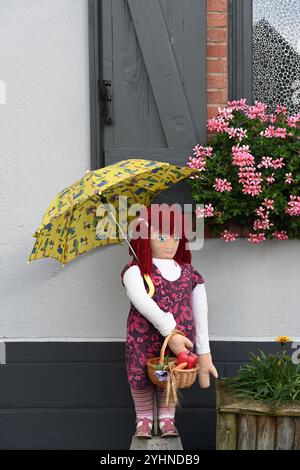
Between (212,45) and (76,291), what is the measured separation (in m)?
1.82

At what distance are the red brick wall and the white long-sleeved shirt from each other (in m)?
1.19

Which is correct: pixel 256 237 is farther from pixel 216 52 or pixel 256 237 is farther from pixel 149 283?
pixel 216 52

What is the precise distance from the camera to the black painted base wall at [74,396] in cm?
457

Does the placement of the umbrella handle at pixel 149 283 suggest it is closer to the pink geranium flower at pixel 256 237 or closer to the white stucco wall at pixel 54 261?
the white stucco wall at pixel 54 261

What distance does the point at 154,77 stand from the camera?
452 centimetres

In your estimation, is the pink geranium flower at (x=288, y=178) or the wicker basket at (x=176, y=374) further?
the pink geranium flower at (x=288, y=178)

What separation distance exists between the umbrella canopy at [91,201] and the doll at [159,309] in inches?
10.8

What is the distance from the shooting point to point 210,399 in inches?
181

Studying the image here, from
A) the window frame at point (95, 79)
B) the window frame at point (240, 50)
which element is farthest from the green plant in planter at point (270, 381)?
the window frame at point (240, 50)

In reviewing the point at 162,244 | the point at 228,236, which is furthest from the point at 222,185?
the point at 162,244

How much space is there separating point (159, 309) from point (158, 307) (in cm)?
3

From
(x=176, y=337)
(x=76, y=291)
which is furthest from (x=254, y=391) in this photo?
(x=76, y=291)

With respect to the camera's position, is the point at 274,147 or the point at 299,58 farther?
the point at 299,58

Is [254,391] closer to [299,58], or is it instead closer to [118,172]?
[118,172]
